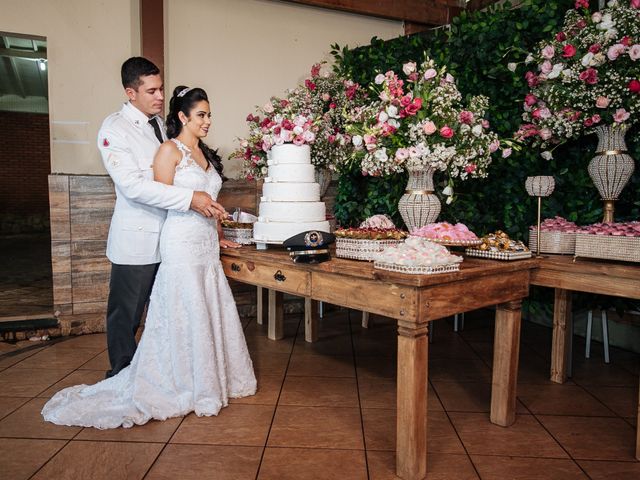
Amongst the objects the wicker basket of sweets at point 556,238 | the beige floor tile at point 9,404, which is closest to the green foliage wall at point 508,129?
the wicker basket of sweets at point 556,238

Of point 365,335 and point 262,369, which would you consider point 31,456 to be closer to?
point 262,369

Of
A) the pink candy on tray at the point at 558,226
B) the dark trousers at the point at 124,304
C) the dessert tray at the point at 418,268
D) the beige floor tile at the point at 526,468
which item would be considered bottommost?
the beige floor tile at the point at 526,468

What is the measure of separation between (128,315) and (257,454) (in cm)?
124

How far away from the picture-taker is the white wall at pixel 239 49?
485 cm

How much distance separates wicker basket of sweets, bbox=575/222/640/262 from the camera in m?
2.36

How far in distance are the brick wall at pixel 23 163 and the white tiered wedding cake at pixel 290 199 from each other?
39.2 ft

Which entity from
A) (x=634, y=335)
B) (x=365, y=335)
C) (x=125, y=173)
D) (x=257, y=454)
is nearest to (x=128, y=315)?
(x=125, y=173)

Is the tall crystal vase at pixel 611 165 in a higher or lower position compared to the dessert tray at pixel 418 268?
higher

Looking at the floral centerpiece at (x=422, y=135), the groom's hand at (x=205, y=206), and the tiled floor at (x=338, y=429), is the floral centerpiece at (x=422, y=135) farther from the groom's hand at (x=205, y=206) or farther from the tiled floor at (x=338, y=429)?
the tiled floor at (x=338, y=429)

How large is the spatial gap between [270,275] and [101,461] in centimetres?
115

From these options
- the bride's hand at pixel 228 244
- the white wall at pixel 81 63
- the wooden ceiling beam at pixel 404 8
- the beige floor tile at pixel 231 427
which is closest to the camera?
the beige floor tile at pixel 231 427

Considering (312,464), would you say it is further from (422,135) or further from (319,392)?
(422,135)

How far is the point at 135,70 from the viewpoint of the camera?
2.96 metres

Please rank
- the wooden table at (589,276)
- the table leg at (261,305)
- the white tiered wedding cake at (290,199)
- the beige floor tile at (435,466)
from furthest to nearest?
1. the table leg at (261,305)
2. the white tiered wedding cake at (290,199)
3. the wooden table at (589,276)
4. the beige floor tile at (435,466)
